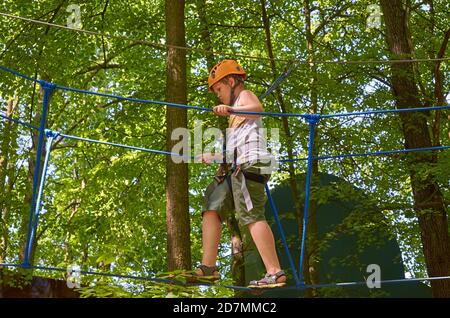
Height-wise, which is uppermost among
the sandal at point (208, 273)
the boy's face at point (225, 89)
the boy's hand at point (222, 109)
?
the boy's face at point (225, 89)

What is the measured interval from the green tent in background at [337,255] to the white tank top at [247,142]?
17.5 feet

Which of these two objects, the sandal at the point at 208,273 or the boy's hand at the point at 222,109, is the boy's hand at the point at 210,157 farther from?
the sandal at the point at 208,273

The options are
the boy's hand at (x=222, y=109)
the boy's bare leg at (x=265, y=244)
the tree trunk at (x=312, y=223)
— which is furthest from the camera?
the tree trunk at (x=312, y=223)

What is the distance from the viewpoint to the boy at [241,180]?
4965mm

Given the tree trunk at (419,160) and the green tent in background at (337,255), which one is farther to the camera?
the green tent in background at (337,255)

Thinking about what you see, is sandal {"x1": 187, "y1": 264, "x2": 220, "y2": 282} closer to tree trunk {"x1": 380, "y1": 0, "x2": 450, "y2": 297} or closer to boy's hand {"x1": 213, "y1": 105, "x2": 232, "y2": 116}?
boy's hand {"x1": 213, "y1": 105, "x2": 232, "y2": 116}

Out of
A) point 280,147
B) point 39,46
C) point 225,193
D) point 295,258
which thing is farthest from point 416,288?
point 225,193

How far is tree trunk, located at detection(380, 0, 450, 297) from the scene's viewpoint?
29.5ft

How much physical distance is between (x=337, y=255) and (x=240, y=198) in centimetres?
634

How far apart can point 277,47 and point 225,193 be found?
9.36m

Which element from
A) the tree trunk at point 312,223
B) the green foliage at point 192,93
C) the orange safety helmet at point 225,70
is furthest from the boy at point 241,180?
the tree trunk at point 312,223

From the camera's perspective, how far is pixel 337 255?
11086 millimetres

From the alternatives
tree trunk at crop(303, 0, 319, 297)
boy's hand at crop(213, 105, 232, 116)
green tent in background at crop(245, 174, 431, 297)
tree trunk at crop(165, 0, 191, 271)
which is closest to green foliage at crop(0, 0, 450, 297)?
tree trunk at crop(303, 0, 319, 297)
